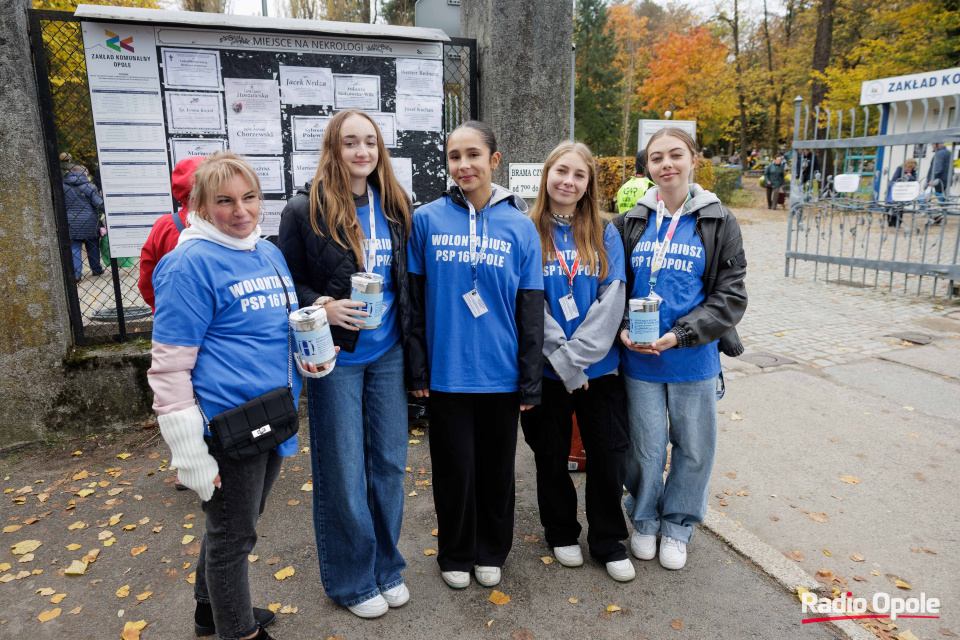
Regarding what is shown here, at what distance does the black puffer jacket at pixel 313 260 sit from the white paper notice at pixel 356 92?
224cm

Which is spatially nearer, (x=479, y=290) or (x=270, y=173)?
(x=479, y=290)

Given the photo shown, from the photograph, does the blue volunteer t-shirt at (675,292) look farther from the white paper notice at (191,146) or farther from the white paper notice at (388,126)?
the white paper notice at (191,146)

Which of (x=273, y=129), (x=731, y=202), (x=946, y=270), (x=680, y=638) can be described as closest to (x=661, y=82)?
(x=731, y=202)

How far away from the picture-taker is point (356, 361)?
2555 millimetres

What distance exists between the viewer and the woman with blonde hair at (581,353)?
111 inches

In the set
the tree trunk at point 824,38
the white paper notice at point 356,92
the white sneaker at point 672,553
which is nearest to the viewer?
A: the white sneaker at point 672,553

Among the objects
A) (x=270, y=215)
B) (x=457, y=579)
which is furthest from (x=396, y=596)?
(x=270, y=215)

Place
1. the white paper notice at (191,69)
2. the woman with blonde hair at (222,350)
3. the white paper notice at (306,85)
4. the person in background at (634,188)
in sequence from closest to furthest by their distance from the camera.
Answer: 1. the woman with blonde hair at (222,350)
2. the white paper notice at (191,69)
3. the white paper notice at (306,85)
4. the person in background at (634,188)

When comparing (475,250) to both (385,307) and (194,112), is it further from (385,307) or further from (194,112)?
(194,112)

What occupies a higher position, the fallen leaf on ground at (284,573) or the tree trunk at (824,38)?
the tree trunk at (824,38)

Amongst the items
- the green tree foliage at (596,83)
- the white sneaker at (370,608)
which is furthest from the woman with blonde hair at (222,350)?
the green tree foliage at (596,83)

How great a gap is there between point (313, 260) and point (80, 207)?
3.32 m

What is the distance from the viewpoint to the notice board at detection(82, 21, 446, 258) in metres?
4.12

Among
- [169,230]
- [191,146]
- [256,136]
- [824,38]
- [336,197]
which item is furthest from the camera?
[824,38]
